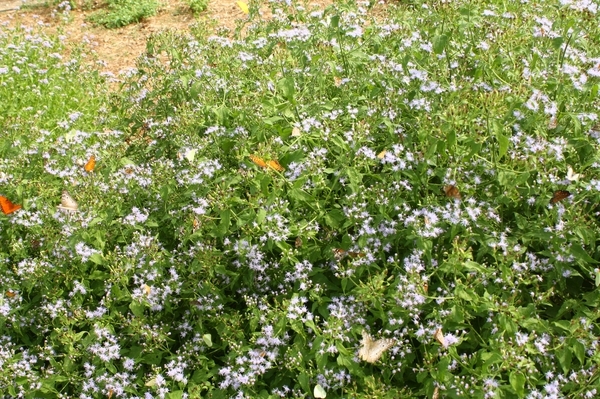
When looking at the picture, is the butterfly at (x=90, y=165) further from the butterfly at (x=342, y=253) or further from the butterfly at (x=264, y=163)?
the butterfly at (x=342, y=253)

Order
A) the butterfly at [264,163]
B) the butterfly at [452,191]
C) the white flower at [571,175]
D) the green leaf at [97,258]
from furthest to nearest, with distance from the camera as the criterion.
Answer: the green leaf at [97,258]
the butterfly at [264,163]
the butterfly at [452,191]
the white flower at [571,175]

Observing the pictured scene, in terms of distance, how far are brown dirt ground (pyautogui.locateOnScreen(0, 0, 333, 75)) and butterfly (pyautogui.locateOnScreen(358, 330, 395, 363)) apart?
19.6ft

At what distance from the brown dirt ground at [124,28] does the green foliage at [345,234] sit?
4391mm

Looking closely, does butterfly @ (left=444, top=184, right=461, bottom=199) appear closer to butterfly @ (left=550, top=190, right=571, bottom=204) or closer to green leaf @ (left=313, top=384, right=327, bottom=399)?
butterfly @ (left=550, top=190, right=571, bottom=204)

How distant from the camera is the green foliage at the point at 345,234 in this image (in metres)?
3.27

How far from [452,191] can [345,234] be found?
0.63 m

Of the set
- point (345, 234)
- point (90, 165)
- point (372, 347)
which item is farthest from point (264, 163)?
point (90, 165)

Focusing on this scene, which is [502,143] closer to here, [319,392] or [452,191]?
[452,191]

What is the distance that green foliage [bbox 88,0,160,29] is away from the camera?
376 inches

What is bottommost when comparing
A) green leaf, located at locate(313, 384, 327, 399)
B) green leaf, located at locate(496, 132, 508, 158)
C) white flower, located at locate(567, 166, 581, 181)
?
green leaf, located at locate(313, 384, 327, 399)

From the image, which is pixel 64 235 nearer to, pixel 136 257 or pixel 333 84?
pixel 136 257

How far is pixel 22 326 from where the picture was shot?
13.5ft

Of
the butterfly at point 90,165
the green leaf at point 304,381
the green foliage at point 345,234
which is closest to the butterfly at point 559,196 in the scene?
the green foliage at point 345,234

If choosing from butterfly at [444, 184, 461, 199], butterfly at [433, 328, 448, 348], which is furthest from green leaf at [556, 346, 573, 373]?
butterfly at [444, 184, 461, 199]
